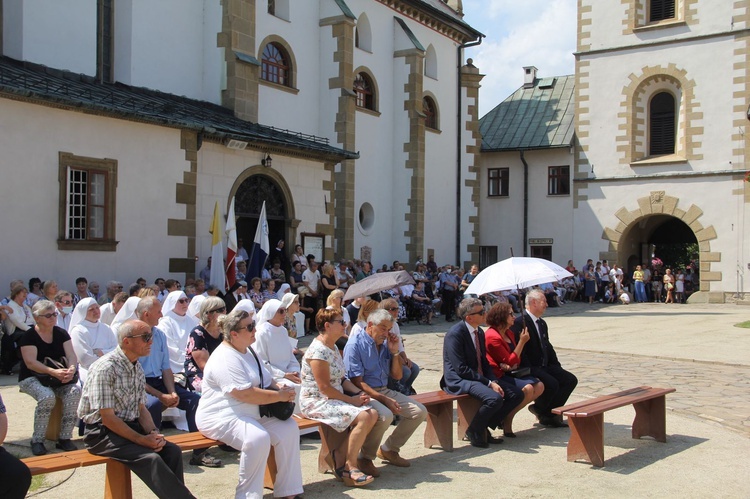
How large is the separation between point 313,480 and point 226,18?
17.4 meters

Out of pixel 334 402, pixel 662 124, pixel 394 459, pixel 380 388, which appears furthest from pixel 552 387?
pixel 662 124

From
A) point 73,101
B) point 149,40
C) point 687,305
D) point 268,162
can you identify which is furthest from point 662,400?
point 687,305

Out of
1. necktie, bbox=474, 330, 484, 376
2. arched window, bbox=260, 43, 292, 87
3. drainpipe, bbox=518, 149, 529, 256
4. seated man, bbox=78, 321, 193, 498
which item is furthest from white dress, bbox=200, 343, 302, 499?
drainpipe, bbox=518, 149, 529, 256

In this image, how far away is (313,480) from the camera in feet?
23.3

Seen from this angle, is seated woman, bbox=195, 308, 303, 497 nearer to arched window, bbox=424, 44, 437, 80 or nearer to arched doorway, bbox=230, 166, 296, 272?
arched doorway, bbox=230, 166, 296, 272

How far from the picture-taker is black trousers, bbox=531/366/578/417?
30.1ft

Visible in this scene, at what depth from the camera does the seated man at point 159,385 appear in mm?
7398

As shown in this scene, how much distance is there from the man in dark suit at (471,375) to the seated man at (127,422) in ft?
10.9

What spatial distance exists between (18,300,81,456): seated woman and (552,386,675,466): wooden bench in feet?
15.0

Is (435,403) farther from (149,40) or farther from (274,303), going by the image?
(149,40)

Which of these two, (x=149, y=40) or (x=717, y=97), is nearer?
(x=149, y=40)

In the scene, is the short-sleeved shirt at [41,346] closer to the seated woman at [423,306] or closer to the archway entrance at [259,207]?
the archway entrance at [259,207]

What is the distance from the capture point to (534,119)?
120ft

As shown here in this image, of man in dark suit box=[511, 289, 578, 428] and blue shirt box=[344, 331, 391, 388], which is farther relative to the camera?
man in dark suit box=[511, 289, 578, 428]
